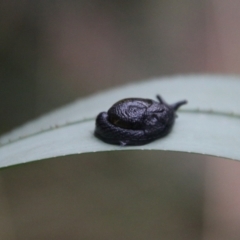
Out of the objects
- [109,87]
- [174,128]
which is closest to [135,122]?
[174,128]

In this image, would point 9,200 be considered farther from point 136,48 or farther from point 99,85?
point 136,48

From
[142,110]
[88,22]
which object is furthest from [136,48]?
[142,110]

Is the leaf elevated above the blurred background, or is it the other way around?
the leaf

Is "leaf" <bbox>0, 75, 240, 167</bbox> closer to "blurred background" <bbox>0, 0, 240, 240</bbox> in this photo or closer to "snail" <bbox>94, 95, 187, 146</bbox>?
"snail" <bbox>94, 95, 187, 146</bbox>

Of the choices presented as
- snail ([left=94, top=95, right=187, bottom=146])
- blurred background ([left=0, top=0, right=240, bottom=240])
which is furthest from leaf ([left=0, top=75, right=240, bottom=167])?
blurred background ([left=0, top=0, right=240, bottom=240])

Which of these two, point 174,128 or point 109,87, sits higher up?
point 174,128

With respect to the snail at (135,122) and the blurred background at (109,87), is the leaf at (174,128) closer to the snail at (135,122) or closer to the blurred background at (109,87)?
the snail at (135,122)

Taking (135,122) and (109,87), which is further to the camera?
(109,87)

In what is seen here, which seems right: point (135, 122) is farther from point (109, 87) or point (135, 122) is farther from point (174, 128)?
point (109, 87)
